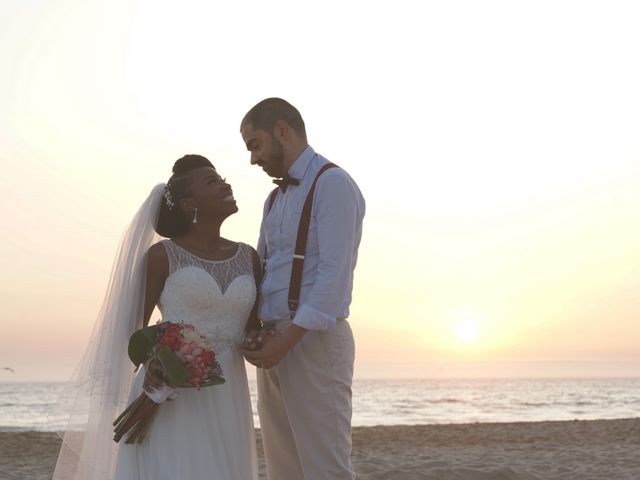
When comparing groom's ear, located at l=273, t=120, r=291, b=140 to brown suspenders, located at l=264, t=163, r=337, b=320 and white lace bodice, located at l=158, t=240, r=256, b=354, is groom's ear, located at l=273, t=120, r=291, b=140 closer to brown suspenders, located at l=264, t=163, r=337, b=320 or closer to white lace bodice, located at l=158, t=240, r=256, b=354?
brown suspenders, located at l=264, t=163, r=337, b=320

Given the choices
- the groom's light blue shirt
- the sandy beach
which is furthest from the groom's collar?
the sandy beach

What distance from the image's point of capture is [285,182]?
4.18 metres

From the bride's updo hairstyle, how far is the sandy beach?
4850 millimetres

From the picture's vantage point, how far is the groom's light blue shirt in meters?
3.90

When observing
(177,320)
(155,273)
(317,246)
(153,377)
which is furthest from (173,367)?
(317,246)

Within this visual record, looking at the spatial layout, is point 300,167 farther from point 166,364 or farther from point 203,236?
point 166,364

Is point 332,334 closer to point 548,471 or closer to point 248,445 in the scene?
point 248,445

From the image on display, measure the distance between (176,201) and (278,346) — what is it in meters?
0.91

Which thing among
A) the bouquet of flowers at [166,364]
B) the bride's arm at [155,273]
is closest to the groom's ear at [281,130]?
the bride's arm at [155,273]

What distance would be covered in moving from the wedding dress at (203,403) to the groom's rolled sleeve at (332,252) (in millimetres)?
422

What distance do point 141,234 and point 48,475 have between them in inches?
247

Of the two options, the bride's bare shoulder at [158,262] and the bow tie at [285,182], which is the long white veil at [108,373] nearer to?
the bride's bare shoulder at [158,262]

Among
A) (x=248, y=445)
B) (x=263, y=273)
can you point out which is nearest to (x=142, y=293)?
(x=263, y=273)

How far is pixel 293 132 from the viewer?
13.6 feet
